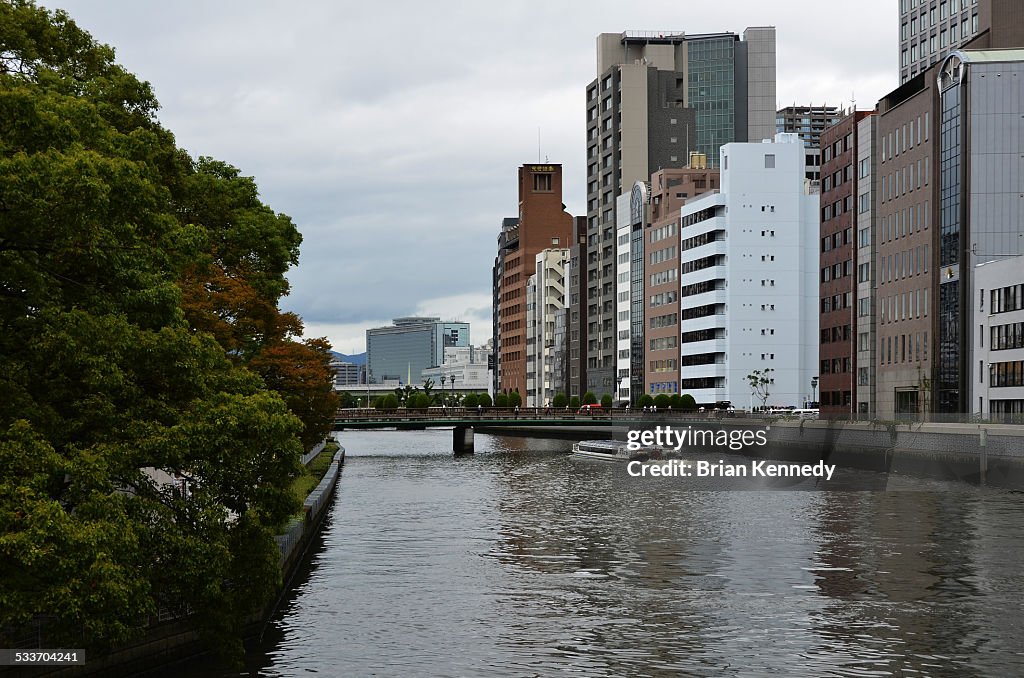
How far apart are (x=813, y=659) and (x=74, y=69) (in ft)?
78.0

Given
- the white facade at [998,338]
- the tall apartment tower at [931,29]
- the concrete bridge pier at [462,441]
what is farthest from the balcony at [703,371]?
the white facade at [998,338]

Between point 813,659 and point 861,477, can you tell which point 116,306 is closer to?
point 813,659

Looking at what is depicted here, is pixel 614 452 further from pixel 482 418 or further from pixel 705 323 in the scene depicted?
pixel 705 323

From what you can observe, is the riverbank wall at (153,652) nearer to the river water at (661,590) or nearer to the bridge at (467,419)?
the river water at (661,590)

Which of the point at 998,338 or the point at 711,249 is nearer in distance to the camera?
the point at 998,338

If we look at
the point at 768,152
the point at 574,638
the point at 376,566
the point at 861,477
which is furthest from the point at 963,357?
the point at 574,638

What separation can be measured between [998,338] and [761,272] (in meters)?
75.0

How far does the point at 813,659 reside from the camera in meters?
30.9

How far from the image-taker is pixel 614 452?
128250 millimetres

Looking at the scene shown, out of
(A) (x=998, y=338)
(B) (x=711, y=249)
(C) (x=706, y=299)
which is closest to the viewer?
(A) (x=998, y=338)

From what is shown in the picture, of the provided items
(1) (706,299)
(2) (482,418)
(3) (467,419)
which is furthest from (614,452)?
(1) (706,299)

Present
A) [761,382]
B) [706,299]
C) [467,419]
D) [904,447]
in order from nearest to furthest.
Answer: [904,447]
[467,419]
[761,382]
[706,299]

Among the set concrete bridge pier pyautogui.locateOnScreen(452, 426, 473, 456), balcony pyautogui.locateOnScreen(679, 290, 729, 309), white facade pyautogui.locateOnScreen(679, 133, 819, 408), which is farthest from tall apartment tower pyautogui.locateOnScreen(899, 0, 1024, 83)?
concrete bridge pier pyautogui.locateOnScreen(452, 426, 473, 456)

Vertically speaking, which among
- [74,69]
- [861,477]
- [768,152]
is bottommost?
[861,477]
